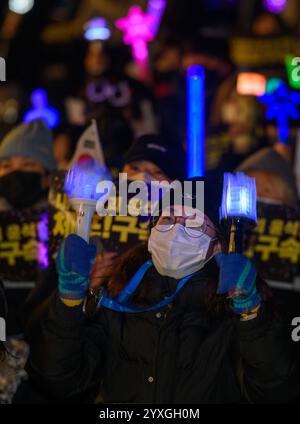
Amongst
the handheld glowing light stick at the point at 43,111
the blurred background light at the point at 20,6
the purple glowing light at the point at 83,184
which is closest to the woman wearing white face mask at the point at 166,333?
the purple glowing light at the point at 83,184

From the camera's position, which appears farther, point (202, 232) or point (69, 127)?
point (69, 127)

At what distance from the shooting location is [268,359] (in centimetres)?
392

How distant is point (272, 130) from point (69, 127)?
183cm

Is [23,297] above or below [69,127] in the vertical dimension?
below

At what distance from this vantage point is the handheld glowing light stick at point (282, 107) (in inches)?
310

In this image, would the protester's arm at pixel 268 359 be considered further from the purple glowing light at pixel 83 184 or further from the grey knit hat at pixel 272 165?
the grey knit hat at pixel 272 165

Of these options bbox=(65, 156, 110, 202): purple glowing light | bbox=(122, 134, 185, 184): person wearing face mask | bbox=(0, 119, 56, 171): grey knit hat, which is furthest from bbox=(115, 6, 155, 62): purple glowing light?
bbox=(65, 156, 110, 202): purple glowing light

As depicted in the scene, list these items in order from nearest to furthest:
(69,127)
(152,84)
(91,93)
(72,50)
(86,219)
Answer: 1. (86,219)
2. (69,127)
3. (91,93)
4. (152,84)
5. (72,50)

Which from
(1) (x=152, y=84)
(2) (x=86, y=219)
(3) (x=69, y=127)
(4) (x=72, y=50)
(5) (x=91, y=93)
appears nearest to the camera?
(2) (x=86, y=219)

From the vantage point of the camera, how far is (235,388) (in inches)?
164

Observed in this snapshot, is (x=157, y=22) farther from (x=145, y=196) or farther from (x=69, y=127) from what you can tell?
(x=145, y=196)

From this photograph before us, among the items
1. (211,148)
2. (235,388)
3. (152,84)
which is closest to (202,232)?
(235,388)

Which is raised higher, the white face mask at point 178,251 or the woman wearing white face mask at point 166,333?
the white face mask at point 178,251

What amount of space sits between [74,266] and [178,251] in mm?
547
